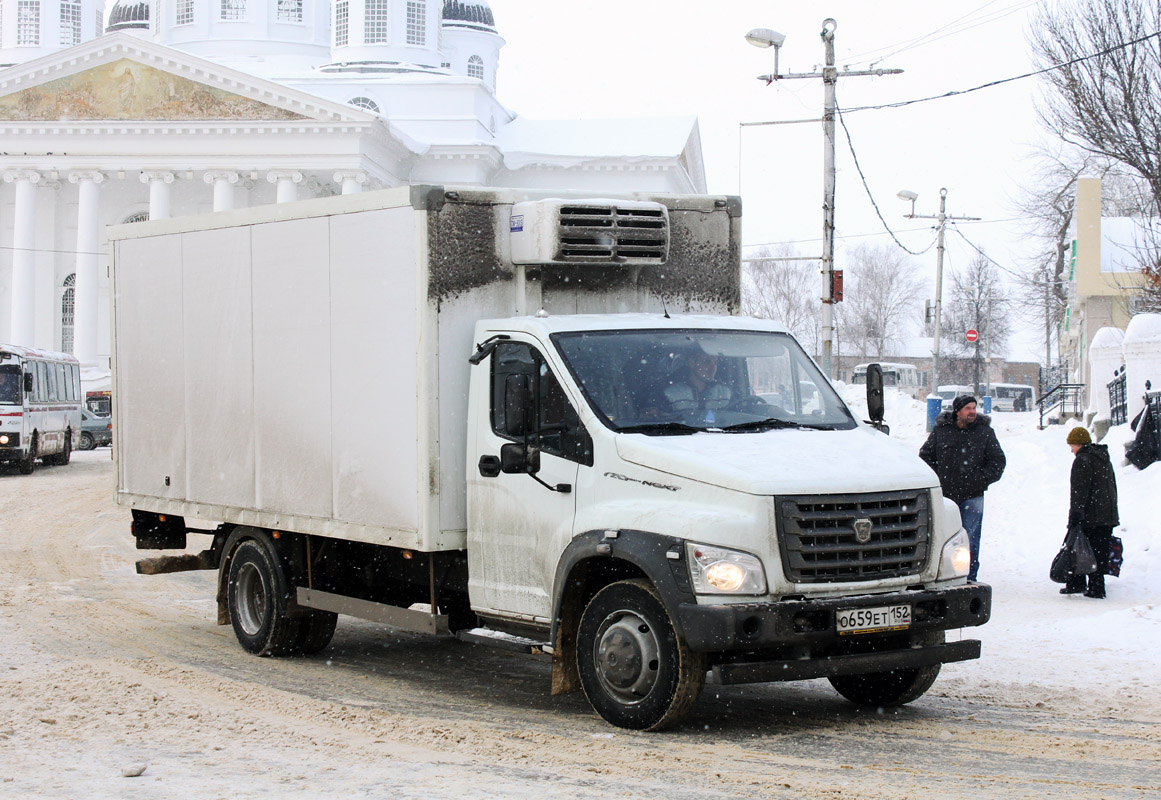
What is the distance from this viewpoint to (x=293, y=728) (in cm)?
765

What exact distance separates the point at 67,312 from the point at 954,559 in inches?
2429

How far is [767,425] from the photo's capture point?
8000 millimetres

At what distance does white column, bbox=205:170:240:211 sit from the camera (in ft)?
190

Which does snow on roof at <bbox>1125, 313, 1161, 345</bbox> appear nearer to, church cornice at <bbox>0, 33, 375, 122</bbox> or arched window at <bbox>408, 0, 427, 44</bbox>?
church cornice at <bbox>0, 33, 375, 122</bbox>

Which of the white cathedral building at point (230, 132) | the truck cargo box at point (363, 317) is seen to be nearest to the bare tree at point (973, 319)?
the white cathedral building at point (230, 132)

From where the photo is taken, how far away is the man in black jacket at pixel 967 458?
1221cm

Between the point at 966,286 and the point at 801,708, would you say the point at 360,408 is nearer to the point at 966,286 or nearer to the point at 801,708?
the point at 801,708

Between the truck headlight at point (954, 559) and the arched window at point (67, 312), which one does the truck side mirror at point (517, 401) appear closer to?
the truck headlight at point (954, 559)

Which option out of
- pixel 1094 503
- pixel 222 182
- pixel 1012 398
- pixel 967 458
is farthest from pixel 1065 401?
pixel 1012 398

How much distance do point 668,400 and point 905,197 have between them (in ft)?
113

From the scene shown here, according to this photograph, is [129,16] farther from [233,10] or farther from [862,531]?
[862,531]

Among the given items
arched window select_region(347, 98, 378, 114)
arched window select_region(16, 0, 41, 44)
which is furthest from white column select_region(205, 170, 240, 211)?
arched window select_region(16, 0, 41, 44)

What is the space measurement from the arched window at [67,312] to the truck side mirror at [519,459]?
60046 millimetres

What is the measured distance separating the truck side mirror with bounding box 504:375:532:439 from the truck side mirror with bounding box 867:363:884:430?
2279mm
